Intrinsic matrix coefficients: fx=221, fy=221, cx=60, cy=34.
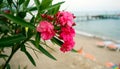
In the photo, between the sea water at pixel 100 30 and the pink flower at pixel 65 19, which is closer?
the pink flower at pixel 65 19

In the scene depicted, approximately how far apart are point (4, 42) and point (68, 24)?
45cm

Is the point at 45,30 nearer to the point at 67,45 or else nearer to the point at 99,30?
the point at 67,45

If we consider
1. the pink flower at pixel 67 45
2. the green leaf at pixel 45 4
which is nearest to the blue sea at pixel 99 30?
the pink flower at pixel 67 45

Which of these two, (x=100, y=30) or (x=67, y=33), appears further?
(x=100, y=30)

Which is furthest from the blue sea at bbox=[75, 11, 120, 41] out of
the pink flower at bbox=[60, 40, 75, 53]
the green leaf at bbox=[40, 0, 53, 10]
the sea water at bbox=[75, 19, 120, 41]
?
the green leaf at bbox=[40, 0, 53, 10]

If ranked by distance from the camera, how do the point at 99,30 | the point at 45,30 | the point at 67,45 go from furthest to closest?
the point at 99,30
the point at 67,45
the point at 45,30

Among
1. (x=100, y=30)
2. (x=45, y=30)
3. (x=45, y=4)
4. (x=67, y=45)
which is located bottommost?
(x=100, y=30)

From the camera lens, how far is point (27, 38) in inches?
60.6

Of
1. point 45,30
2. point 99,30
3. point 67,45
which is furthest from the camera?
point 99,30

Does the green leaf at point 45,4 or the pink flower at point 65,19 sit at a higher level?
the green leaf at point 45,4

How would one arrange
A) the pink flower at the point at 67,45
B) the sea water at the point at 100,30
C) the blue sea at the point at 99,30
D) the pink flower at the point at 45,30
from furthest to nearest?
the sea water at the point at 100,30 → the blue sea at the point at 99,30 → the pink flower at the point at 67,45 → the pink flower at the point at 45,30

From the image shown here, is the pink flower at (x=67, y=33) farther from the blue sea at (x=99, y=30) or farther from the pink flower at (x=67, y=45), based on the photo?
the blue sea at (x=99, y=30)

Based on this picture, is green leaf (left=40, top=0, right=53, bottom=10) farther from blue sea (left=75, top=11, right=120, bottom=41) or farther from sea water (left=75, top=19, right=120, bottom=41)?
sea water (left=75, top=19, right=120, bottom=41)

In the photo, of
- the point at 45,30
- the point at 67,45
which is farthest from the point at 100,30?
the point at 45,30
